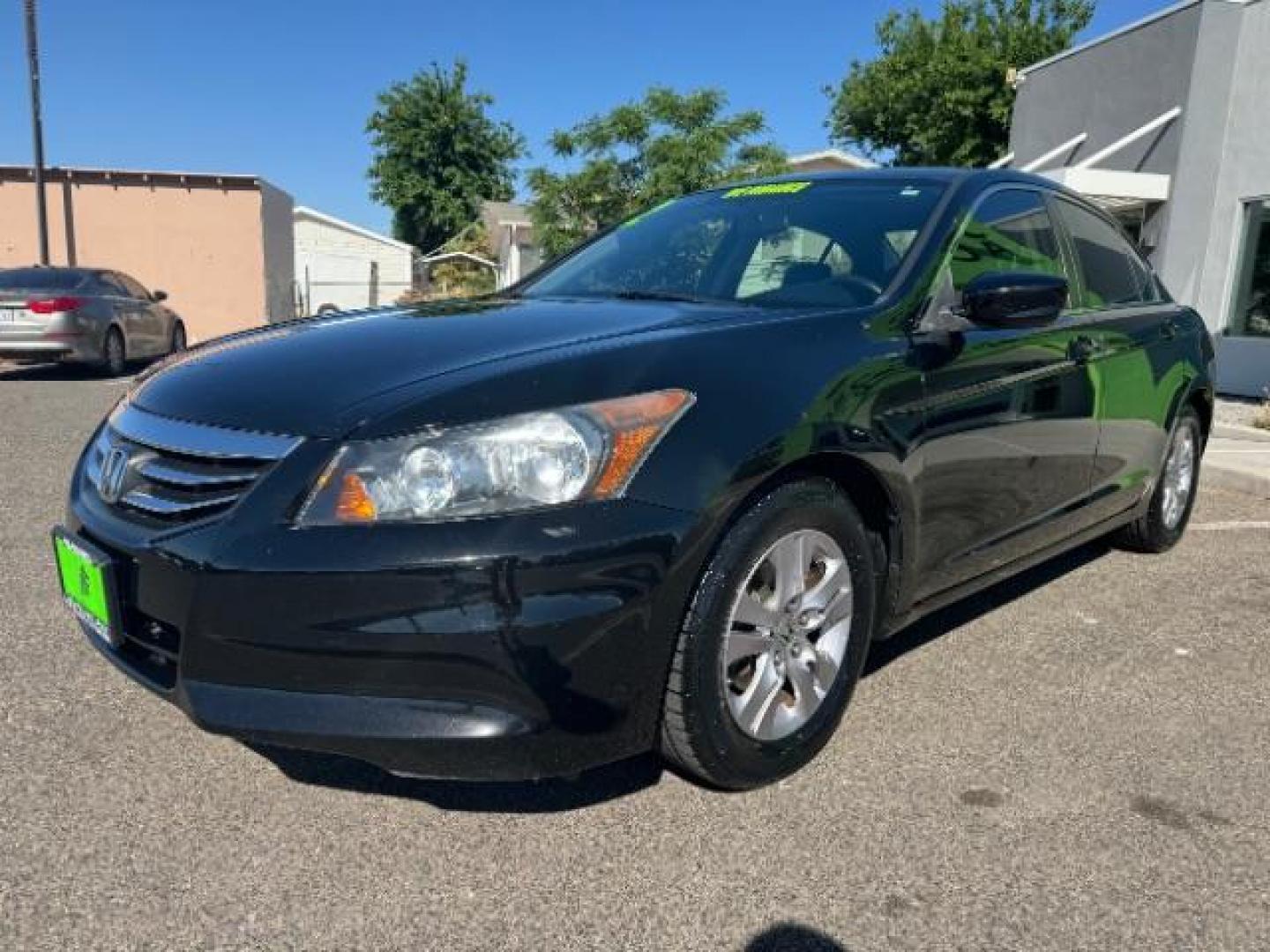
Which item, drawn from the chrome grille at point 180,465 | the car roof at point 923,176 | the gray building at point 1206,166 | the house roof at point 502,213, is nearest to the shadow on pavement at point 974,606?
the car roof at point 923,176

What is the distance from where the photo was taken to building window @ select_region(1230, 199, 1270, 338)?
11.6m

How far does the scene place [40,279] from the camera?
12.4 metres

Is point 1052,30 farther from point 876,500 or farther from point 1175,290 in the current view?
point 876,500

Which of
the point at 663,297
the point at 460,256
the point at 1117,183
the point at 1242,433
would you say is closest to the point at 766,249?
the point at 663,297

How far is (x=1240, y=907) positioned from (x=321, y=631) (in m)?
1.96

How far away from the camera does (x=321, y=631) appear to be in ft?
6.56

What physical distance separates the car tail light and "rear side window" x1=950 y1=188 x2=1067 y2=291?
37.8ft

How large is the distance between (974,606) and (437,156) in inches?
2102

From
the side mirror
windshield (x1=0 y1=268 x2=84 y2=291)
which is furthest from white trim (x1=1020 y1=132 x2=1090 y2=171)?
the side mirror

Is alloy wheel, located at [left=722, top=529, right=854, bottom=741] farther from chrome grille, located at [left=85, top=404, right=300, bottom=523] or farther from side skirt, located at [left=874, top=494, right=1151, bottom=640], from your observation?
chrome grille, located at [left=85, top=404, right=300, bottom=523]

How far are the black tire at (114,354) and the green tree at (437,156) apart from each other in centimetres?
4165

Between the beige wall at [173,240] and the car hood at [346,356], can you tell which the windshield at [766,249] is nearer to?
the car hood at [346,356]

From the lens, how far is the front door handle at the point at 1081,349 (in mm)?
3529

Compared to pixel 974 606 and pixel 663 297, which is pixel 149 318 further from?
pixel 974 606
